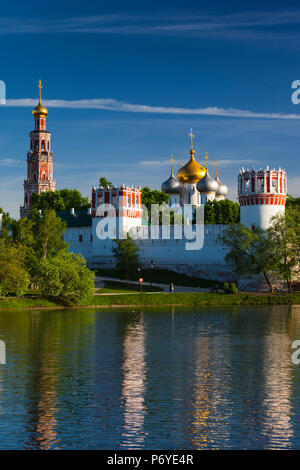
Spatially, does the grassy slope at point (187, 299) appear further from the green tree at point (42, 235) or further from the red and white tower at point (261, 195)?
the red and white tower at point (261, 195)

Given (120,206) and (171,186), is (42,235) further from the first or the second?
(171,186)

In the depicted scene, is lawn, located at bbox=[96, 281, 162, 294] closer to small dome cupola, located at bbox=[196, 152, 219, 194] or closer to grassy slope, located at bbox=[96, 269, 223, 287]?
grassy slope, located at bbox=[96, 269, 223, 287]

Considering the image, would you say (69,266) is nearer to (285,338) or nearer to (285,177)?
(285,338)

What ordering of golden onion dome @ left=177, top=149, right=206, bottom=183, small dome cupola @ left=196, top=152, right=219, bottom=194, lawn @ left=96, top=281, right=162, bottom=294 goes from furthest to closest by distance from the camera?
golden onion dome @ left=177, top=149, right=206, bottom=183, small dome cupola @ left=196, top=152, right=219, bottom=194, lawn @ left=96, top=281, right=162, bottom=294

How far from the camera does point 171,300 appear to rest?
5794 cm

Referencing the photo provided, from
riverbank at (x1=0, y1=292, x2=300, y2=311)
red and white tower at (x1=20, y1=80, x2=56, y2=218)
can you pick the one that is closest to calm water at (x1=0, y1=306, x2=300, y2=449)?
riverbank at (x1=0, y1=292, x2=300, y2=311)

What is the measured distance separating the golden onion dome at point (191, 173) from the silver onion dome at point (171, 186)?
5.08 feet

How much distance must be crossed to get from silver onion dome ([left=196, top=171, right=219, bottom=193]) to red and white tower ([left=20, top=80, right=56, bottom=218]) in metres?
31.1

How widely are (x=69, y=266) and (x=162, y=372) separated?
2909 centimetres

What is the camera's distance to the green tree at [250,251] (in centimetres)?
6297

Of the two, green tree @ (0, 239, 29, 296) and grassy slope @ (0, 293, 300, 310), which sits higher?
green tree @ (0, 239, 29, 296)

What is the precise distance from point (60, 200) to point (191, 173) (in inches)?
823

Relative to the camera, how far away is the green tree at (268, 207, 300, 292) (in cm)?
6222

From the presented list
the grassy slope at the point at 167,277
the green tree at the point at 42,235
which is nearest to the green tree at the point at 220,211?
the grassy slope at the point at 167,277
